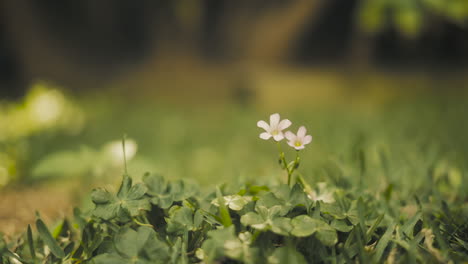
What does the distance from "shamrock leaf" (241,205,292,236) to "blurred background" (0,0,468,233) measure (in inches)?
16.6

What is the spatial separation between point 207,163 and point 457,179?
128cm

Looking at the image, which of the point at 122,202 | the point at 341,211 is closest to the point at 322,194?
the point at 341,211

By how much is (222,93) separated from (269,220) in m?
3.81

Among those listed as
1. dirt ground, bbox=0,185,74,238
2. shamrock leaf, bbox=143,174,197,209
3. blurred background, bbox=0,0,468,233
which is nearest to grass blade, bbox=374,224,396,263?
blurred background, bbox=0,0,468,233

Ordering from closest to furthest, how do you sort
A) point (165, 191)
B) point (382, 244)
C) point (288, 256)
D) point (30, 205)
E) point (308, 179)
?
point (288, 256) → point (382, 244) → point (165, 191) → point (308, 179) → point (30, 205)

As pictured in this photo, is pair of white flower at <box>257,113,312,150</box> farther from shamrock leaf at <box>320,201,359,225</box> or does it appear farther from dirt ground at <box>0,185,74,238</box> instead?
dirt ground at <box>0,185,74,238</box>

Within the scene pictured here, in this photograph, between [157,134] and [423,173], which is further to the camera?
[157,134]

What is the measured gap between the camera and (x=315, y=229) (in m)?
0.82

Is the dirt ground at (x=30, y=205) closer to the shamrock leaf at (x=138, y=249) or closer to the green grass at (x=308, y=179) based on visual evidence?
the green grass at (x=308, y=179)

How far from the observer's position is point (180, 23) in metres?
4.96

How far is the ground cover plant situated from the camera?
0.83 m

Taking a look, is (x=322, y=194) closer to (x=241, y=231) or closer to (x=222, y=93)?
(x=241, y=231)

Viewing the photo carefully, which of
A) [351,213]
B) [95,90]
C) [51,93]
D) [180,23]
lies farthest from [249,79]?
[351,213]

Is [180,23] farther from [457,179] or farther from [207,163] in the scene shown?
[457,179]
